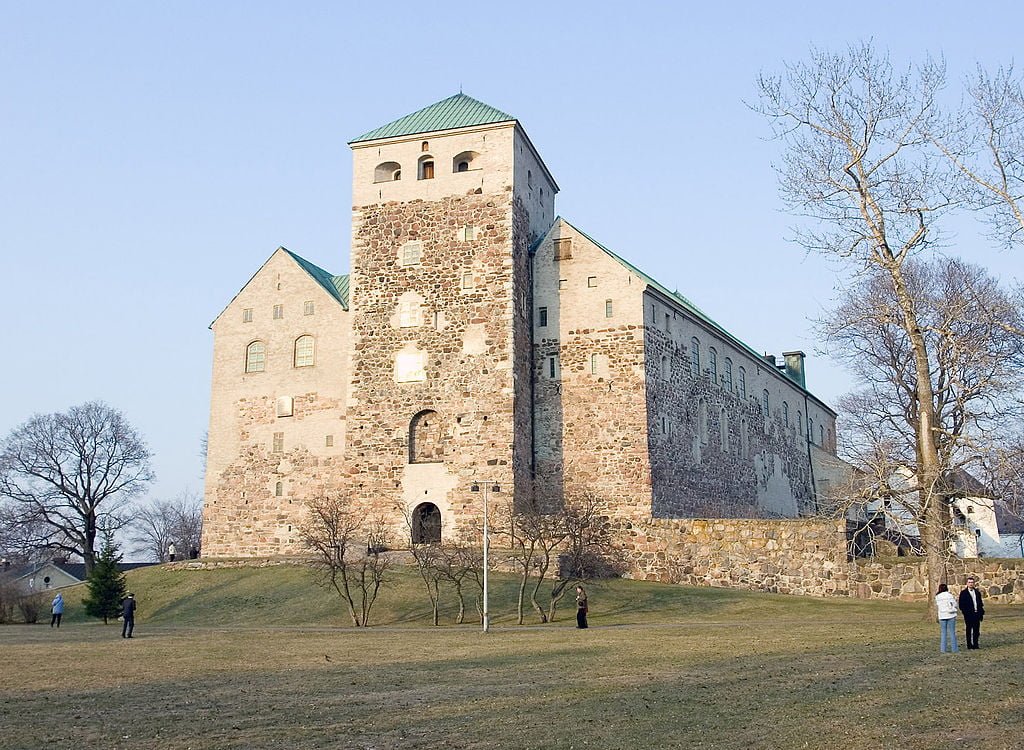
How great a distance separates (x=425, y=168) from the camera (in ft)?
158

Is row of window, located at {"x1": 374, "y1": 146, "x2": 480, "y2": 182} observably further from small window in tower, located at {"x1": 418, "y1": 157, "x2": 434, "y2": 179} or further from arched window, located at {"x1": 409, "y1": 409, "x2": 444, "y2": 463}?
arched window, located at {"x1": 409, "y1": 409, "x2": 444, "y2": 463}

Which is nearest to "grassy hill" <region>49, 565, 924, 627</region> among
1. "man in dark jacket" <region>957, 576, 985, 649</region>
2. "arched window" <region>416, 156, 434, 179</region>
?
"man in dark jacket" <region>957, 576, 985, 649</region>

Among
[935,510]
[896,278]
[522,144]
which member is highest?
[522,144]

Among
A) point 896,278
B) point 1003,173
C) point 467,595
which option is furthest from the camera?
point 467,595

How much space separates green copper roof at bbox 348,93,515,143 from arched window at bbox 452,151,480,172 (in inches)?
50.1

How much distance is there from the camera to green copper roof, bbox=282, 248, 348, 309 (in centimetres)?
5169

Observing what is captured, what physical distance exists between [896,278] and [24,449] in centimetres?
5698

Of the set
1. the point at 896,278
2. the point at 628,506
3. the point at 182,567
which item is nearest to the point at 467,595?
the point at 628,506

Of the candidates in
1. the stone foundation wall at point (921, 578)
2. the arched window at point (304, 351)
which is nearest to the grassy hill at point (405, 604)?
the stone foundation wall at point (921, 578)

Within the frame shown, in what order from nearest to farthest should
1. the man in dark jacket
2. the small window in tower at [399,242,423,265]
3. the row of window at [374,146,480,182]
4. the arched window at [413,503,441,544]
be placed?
the man in dark jacket < the arched window at [413,503,441,544] < the small window in tower at [399,242,423,265] < the row of window at [374,146,480,182]

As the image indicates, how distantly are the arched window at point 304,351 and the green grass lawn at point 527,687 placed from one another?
63.8ft

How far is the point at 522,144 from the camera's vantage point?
48.1 meters

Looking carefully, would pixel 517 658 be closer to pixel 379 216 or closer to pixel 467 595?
pixel 467 595

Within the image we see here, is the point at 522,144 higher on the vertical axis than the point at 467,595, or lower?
higher
